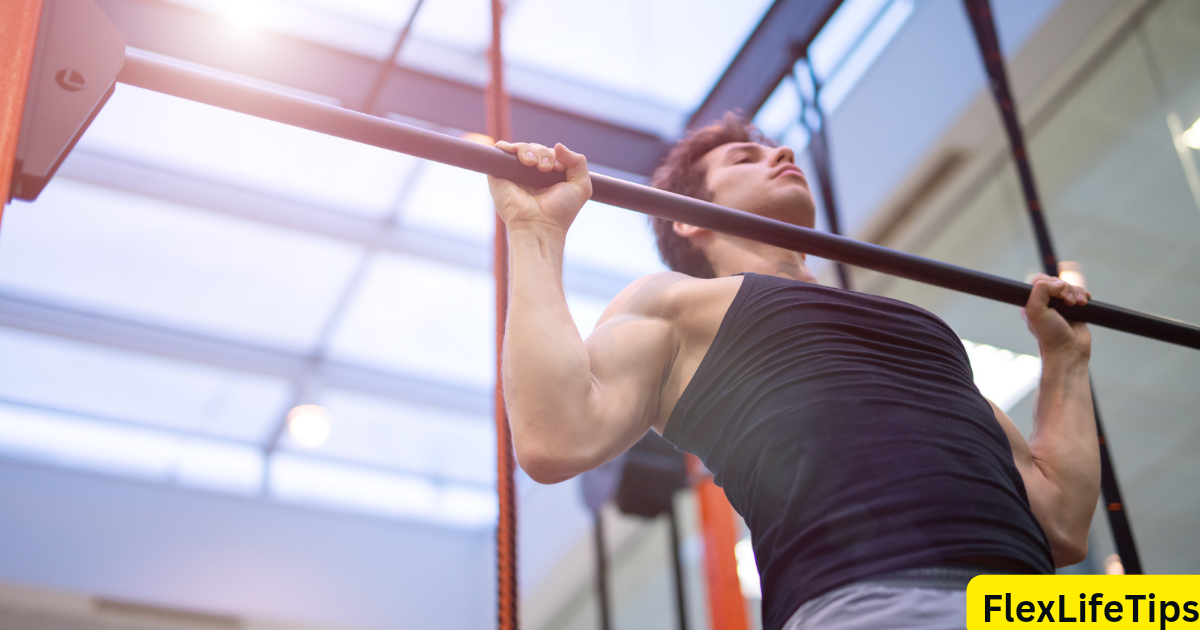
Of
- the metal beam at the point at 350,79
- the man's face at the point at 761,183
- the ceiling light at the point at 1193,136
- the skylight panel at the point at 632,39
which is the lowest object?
the man's face at the point at 761,183

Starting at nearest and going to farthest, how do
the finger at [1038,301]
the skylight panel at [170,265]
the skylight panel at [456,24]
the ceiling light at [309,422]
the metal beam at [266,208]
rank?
the finger at [1038,301] < the skylight panel at [456,24] < the metal beam at [266,208] < the skylight panel at [170,265] < the ceiling light at [309,422]

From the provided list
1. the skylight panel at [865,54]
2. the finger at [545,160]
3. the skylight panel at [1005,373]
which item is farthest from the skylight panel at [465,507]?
the finger at [545,160]

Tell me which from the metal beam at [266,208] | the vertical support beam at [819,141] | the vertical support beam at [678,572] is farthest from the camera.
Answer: the metal beam at [266,208]

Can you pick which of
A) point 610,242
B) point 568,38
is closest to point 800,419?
point 568,38

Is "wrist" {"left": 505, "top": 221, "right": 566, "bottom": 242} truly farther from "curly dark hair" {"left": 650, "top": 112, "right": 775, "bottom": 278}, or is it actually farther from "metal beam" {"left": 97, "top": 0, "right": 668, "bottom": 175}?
"metal beam" {"left": 97, "top": 0, "right": 668, "bottom": 175}

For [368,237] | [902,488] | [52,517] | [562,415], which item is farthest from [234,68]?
[52,517]

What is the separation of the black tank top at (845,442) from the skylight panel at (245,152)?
3654mm

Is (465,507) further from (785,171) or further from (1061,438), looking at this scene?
(1061,438)

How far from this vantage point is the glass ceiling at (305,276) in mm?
4242

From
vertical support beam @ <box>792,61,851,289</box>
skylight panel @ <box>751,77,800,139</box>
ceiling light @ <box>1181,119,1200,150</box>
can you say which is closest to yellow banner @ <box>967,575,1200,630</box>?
vertical support beam @ <box>792,61,851,289</box>

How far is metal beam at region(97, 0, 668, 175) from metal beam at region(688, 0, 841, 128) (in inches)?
14.6

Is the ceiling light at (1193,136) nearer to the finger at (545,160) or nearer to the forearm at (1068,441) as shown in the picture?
the forearm at (1068,441)

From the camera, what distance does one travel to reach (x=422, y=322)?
5973mm

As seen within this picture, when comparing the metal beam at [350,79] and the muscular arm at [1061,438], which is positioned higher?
the metal beam at [350,79]
